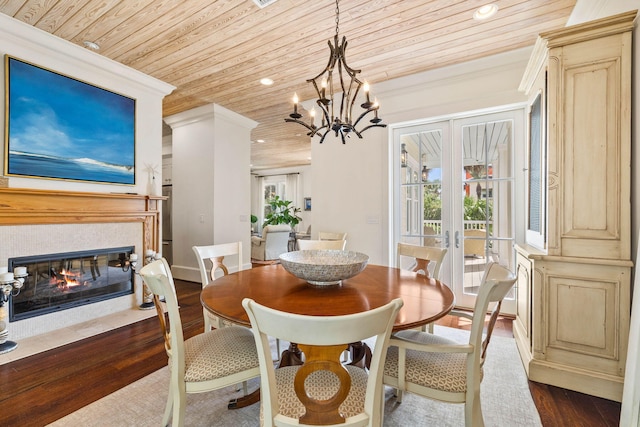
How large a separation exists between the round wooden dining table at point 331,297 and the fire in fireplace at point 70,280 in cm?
209

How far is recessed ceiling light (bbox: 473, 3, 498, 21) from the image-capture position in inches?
86.5

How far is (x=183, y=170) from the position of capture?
4.86m

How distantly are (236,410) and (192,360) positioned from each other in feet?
1.80

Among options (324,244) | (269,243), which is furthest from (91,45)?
(269,243)

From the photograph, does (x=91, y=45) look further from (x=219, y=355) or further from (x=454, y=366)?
(x=454, y=366)

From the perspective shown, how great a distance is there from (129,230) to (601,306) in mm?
4227

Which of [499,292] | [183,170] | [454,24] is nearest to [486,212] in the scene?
[454,24]

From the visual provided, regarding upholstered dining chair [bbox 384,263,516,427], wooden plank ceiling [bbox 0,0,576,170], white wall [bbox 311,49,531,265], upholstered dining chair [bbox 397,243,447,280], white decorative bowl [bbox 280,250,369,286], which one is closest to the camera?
upholstered dining chair [bbox 384,263,516,427]

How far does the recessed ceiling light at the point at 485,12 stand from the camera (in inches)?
86.5

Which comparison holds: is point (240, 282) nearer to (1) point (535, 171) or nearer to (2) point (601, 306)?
(2) point (601, 306)

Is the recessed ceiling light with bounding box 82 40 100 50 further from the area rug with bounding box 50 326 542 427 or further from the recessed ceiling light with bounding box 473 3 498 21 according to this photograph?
the recessed ceiling light with bounding box 473 3 498 21

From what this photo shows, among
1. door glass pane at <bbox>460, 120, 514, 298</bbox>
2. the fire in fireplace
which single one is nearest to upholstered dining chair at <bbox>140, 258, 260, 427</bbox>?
the fire in fireplace

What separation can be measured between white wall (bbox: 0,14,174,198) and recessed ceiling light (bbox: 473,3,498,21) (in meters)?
3.42

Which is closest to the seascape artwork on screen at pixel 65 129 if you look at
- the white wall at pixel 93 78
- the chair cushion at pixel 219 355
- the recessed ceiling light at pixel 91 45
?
the white wall at pixel 93 78
